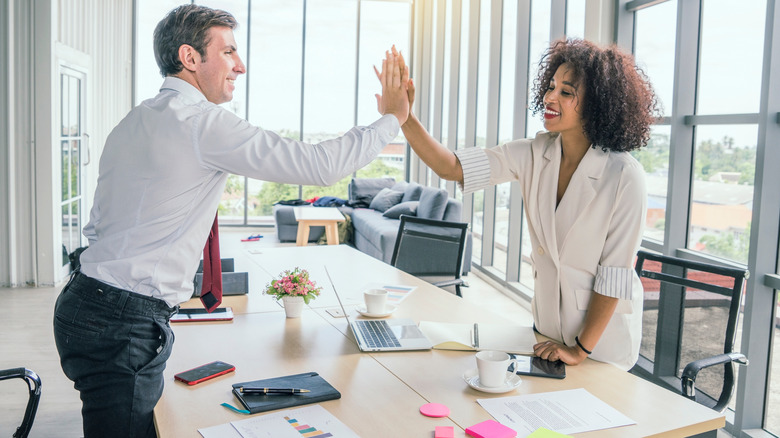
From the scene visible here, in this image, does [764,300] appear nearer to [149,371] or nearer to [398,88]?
[398,88]

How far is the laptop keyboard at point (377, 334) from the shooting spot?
210 cm

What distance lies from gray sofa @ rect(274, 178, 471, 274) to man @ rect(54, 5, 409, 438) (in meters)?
5.08

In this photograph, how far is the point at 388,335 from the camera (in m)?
2.19

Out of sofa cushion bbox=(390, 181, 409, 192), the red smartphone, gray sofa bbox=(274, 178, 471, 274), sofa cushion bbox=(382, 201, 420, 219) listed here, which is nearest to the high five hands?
the red smartphone

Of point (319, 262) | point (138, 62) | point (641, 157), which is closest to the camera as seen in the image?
point (319, 262)

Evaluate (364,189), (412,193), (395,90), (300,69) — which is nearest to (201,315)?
(395,90)

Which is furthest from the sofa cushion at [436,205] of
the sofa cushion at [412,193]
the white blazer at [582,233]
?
the white blazer at [582,233]

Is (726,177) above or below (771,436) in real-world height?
above

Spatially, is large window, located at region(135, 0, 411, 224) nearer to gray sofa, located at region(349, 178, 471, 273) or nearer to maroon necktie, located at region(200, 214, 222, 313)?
gray sofa, located at region(349, 178, 471, 273)

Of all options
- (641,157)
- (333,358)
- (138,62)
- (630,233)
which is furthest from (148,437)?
(138,62)

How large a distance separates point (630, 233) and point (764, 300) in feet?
5.25

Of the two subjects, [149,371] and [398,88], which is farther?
[398,88]

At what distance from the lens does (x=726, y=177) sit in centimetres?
345

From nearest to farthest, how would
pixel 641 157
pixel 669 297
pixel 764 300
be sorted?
pixel 669 297
pixel 764 300
pixel 641 157
